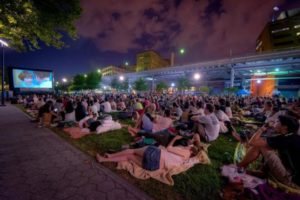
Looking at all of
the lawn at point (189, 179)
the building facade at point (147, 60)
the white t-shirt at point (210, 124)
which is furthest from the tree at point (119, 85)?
the white t-shirt at point (210, 124)

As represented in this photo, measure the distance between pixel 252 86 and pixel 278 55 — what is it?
23.3m

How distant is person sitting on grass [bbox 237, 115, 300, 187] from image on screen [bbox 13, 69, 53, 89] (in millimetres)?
36447

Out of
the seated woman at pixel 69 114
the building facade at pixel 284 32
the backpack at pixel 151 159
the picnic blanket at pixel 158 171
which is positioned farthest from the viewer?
the building facade at pixel 284 32

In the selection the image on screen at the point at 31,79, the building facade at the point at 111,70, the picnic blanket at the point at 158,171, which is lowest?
the picnic blanket at the point at 158,171

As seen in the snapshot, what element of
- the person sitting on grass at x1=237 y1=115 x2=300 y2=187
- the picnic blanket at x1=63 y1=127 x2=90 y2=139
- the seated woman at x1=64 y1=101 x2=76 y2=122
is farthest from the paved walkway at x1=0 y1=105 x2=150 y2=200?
the seated woman at x1=64 y1=101 x2=76 y2=122

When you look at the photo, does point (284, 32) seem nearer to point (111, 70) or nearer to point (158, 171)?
point (158, 171)

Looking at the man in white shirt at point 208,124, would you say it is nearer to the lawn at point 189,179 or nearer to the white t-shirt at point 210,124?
the white t-shirt at point 210,124

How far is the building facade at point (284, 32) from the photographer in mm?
61000

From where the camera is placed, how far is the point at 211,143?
5.86m

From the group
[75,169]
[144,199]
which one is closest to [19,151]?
[75,169]

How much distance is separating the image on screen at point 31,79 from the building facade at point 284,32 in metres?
82.6

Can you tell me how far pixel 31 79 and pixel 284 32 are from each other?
92634mm

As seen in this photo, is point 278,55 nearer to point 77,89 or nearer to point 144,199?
point 144,199

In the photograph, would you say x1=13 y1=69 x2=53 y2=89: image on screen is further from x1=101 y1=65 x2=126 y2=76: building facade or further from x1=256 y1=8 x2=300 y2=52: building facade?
x1=101 y1=65 x2=126 y2=76: building facade
